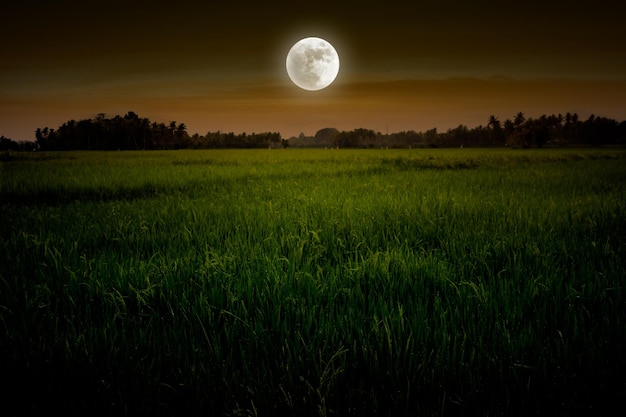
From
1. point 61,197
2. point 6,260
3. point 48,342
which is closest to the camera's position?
point 48,342

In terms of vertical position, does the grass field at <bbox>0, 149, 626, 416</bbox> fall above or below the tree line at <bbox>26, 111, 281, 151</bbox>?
below

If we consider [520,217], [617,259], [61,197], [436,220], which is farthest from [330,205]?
[61,197]

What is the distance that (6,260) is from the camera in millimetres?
3746

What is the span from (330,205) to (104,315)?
4617 mm

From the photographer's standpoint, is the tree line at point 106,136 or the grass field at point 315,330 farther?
the tree line at point 106,136

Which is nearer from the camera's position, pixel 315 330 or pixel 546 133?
pixel 315 330

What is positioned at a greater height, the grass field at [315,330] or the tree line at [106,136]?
the tree line at [106,136]

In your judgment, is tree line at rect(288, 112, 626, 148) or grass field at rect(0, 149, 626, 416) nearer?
grass field at rect(0, 149, 626, 416)

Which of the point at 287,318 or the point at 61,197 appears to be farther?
the point at 61,197

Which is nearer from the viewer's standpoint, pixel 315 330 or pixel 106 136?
pixel 315 330

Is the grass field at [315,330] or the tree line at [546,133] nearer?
the grass field at [315,330]

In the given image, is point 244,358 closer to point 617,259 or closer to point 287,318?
point 287,318

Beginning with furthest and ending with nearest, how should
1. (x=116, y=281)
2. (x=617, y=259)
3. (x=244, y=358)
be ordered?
(x=617, y=259) < (x=116, y=281) < (x=244, y=358)

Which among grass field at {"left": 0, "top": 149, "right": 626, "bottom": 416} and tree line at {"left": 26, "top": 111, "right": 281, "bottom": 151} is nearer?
grass field at {"left": 0, "top": 149, "right": 626, "bottom": 416}
